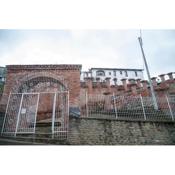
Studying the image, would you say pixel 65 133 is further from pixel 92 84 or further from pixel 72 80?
pixel 92 84

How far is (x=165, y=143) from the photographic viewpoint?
6918 millimetres

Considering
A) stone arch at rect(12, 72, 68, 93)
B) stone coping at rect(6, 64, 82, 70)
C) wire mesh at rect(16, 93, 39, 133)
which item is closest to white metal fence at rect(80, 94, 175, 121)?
stone arch at rect(12, 72, 68, 93)

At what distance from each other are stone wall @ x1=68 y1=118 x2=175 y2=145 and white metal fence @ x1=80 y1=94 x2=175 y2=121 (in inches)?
23.6

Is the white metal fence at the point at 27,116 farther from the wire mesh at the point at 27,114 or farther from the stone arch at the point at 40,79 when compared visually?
the stone arch at the point at 40,79

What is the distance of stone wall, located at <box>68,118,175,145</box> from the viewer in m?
6.76

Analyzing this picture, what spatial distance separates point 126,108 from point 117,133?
1790 millimetres

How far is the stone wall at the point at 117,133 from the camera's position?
266 inches

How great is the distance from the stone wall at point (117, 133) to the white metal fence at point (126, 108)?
60 cm

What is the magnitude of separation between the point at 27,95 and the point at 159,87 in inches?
361

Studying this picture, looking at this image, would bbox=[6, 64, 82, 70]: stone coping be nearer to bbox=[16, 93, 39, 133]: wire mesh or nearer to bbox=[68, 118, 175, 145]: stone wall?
bbox=[16, 93, 39, 133]: wire mesh

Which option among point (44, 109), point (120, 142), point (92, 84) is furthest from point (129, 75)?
point (120, 142)

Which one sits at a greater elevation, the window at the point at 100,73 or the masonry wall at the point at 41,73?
the window at the point at 100,73

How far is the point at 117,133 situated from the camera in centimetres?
697

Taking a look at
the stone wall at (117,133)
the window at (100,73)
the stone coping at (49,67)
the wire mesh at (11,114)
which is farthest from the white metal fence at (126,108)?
the window at (100,73)
